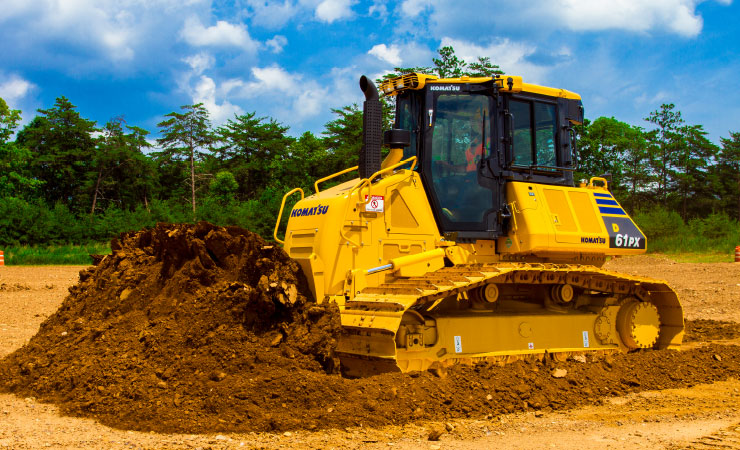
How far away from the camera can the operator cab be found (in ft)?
26.3

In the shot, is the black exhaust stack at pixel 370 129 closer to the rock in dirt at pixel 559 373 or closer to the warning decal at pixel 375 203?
the warning decal at pixel 375 203

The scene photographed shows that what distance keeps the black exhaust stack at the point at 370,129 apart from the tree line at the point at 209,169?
24.0m

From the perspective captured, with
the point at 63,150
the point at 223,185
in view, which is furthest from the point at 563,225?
the point at 63,150

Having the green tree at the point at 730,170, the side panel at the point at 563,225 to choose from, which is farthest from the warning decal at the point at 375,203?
the green tree at the point at 730,170

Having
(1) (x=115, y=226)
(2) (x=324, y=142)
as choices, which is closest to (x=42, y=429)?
(1) (x=115, y=226)

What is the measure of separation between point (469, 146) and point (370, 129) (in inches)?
54.6

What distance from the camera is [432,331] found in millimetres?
7344

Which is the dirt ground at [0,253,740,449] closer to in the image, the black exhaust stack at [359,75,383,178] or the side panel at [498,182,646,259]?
the side panel at [498,182,646,259]

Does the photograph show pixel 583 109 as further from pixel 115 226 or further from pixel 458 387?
pixel 115 226

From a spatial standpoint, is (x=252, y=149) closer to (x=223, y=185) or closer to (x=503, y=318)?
(x=223, y=185)

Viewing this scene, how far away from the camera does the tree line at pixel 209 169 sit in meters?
40.0

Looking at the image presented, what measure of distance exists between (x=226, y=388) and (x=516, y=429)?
2652 millimetres

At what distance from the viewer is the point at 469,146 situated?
812 cm

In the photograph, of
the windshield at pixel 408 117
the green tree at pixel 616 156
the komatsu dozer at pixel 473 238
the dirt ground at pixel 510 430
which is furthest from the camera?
the green tree at pixel 616 156
